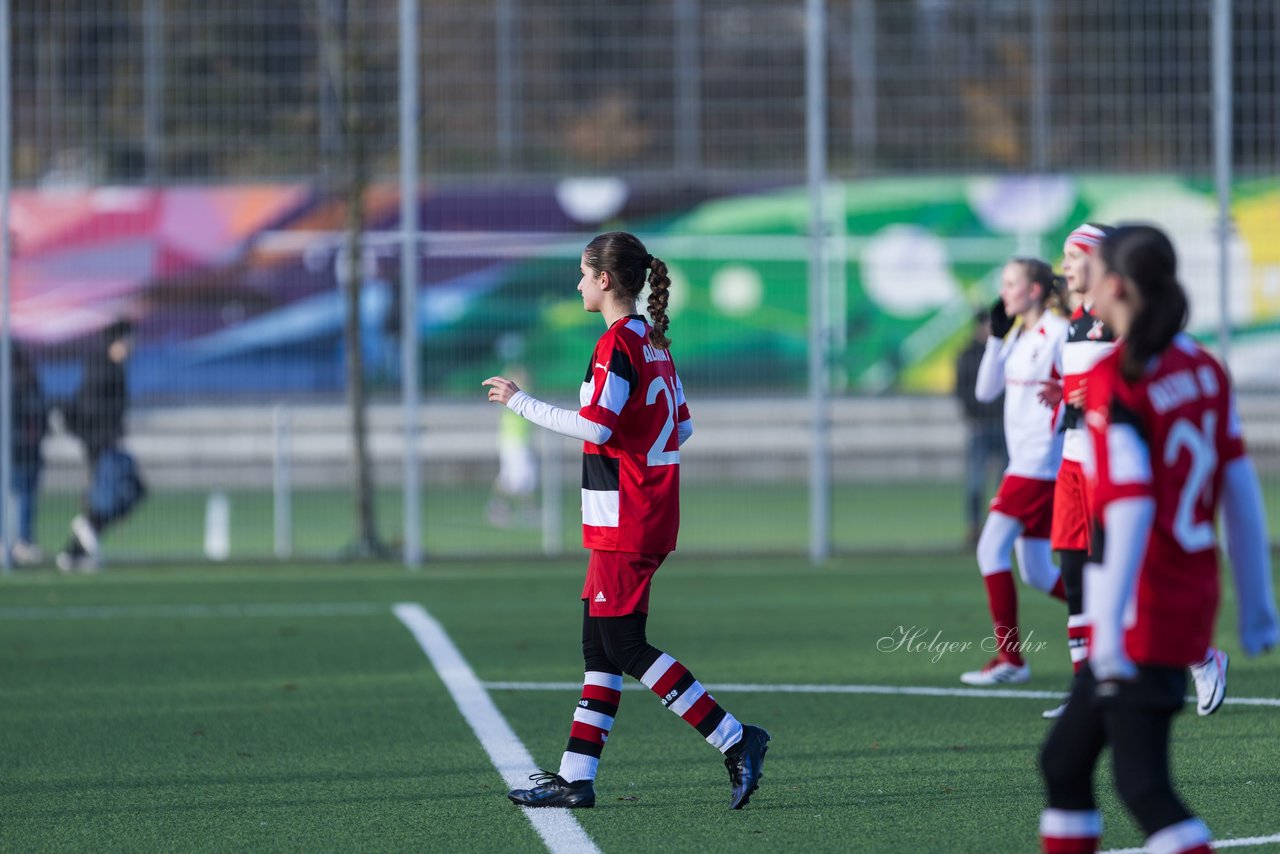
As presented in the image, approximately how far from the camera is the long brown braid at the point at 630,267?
6.07 meters

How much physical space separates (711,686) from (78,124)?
352 inches

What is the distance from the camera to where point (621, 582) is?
6.02 meters

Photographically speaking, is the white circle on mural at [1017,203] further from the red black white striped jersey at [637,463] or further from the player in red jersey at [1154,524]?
the player in red jersey at [1154,524]

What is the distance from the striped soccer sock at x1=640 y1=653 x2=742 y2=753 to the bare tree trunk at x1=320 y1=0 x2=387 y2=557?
8966 millimetres

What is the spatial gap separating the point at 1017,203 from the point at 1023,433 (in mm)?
18760

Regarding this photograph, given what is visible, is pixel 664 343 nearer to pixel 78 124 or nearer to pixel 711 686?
pixel 711 686

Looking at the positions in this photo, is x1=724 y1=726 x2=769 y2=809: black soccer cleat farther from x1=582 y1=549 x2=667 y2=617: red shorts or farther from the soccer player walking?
the soccer player walking

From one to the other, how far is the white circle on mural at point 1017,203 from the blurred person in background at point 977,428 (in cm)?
978

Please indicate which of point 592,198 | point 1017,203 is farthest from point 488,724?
point 1017,203

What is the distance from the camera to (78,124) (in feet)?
49.5

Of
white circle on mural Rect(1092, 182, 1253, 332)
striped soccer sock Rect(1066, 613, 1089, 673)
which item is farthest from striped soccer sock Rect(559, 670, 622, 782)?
white circle on mural Rect(1092, 182, 1253, 332)

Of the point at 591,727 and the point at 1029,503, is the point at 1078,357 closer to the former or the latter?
the point at 1029,503

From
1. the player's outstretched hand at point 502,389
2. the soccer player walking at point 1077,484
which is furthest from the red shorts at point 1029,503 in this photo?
the player's outstretched hand at point 502,389

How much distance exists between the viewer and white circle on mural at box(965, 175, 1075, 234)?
2561 centimetres
